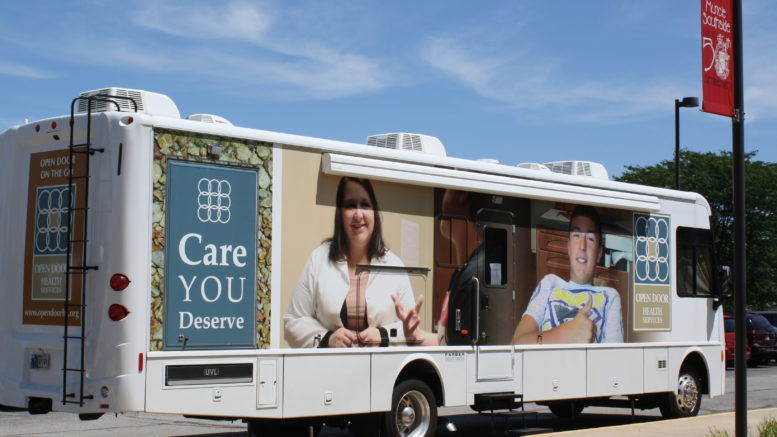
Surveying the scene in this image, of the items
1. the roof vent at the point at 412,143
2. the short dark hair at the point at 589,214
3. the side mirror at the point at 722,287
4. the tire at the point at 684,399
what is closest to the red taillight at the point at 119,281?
the roof vent at the point at 412,143

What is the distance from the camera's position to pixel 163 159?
8.81 meters

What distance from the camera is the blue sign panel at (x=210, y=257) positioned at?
8.78m

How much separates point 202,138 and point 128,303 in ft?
5.50

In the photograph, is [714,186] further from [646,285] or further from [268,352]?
[268,352]

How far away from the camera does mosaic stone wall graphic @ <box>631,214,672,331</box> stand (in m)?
13.7

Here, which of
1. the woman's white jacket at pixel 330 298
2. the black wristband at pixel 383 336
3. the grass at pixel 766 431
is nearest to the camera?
the grass at pixel 766 431

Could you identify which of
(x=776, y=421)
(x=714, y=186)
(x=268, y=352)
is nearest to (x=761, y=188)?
(x=714, y=186)

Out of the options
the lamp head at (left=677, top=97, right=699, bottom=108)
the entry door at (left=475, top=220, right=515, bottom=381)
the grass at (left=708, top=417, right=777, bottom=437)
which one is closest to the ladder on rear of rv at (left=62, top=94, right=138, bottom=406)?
the entry door at (left=475, top=220, right=515, bottom=381)

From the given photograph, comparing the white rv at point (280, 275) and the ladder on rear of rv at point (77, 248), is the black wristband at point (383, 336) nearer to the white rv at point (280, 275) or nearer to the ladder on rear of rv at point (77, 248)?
the white rv at point (280, 275)

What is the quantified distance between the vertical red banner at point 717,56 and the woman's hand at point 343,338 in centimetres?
409

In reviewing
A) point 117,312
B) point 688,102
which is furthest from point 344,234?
point 688,102

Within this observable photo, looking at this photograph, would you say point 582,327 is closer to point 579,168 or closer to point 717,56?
point 579,168

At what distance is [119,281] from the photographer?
846 centimetres

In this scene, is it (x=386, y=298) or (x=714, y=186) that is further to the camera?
(x=714, y=186)
